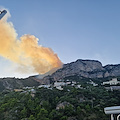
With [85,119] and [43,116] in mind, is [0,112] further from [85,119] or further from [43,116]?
[85,119]

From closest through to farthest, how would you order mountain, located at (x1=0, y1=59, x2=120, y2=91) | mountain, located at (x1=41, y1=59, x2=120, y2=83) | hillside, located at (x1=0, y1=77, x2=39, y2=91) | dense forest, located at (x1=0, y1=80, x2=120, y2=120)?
dense forest, located at (x1=0, y1=80, x2=120, y2=120) < hillside, located at (x1=0, y1=77, x2=39, y2=91) < mountain, located at (x1=0, y1=59, x2=120, y2=91) < mountain, located at (x1=41, y1=59, x2=120, y2=83)

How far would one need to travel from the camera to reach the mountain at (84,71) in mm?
73312

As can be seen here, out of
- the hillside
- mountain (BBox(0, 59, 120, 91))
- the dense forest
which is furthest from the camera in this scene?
mountain (BBox(0, 59, 120, 91))

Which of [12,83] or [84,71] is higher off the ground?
[84,71]

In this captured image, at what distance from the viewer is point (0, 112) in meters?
20.8

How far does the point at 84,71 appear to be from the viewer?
2936 inches

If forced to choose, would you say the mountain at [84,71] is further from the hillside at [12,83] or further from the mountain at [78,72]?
the hillside at [12,83]

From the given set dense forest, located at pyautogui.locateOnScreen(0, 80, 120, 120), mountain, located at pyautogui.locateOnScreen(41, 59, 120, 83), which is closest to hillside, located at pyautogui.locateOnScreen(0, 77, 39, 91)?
mountain, located at pyautogui.locateOnScreen(41, 59, 120, 83)

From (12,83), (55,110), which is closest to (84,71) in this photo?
(12,83)

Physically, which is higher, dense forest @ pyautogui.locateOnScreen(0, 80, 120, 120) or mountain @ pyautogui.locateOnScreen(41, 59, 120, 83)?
mountain @ pyautogui.locateOnScreen(41, 59, 120, 83)

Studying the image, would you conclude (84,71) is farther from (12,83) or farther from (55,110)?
(55,110)

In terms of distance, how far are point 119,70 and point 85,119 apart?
65186 millimetres

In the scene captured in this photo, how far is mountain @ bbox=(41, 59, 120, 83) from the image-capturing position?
2886 inches

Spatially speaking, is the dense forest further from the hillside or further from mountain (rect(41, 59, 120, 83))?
mountain (rect(41, 59, 120, 83))
